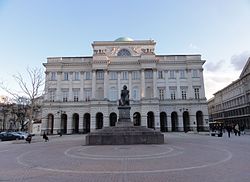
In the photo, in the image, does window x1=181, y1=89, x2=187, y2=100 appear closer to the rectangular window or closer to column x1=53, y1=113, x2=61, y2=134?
the rectangular window

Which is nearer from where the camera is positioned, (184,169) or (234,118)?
(184,169)

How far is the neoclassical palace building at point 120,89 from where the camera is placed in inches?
2208

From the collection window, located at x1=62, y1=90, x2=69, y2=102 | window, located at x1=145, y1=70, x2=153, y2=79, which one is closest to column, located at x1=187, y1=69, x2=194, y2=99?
window, located at x1=145, y1=70, x2=153, y2=79

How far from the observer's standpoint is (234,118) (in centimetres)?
7644

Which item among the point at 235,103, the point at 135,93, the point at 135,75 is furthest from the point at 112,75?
the point at 235,103

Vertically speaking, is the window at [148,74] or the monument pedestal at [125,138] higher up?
the window at [148,74]

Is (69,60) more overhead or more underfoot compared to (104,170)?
more overhead

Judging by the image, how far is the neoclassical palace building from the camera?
56.1 meters

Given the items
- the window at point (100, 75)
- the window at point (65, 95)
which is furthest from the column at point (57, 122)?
the window at point (100, 75)

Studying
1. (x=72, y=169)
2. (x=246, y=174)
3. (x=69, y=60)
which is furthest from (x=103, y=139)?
(x=69, y=60)

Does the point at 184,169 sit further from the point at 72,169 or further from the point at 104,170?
the point at 72,169

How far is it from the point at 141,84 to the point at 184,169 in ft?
160

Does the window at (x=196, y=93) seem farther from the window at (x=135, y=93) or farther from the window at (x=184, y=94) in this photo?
the window at (x=135, y=93)

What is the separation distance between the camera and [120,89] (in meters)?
58.0
